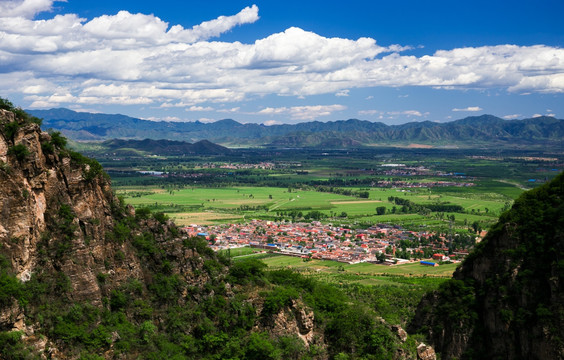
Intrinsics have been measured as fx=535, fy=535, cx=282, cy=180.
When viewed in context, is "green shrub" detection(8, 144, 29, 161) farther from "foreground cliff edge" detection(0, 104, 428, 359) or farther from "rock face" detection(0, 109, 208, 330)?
"foreground cliff edge" detection(0, 104, 428, 359)

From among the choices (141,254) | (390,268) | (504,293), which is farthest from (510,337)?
(390,268)

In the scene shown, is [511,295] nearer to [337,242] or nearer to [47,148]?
[47,148]

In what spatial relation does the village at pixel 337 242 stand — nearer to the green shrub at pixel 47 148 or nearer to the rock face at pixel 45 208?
the rock face at pixel 45 208

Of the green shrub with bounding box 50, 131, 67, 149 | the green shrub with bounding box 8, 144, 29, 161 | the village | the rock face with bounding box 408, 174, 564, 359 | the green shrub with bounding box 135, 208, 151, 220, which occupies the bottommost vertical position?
the village

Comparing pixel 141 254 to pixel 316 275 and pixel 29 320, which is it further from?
pixel 316 275

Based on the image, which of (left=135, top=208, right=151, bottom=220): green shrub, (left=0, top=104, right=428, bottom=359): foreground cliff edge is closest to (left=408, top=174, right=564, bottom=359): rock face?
(left=0, top=104, right=428, bottom=359): foreground cliff edge

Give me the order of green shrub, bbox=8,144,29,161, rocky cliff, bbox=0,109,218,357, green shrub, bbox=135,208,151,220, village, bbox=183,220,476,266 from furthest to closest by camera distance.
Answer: village, bbox=183,220,476,266
green shrub, bbox=135,208,151,220
green shrub, bbox=8,144,29,161
rocky cliff, bbox=0,109,218,357

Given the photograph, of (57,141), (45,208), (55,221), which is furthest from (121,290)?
(57,141)
